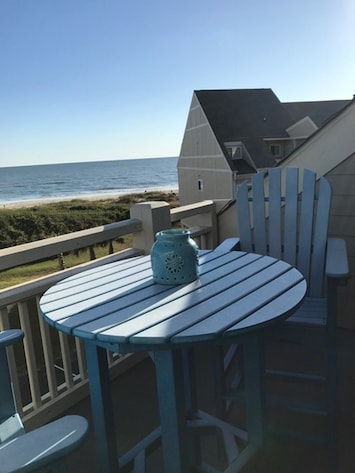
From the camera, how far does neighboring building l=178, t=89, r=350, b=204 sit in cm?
1666

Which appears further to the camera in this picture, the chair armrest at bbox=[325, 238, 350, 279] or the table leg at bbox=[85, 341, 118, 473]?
the chair armrest at bbox=[325, 238, 350, 279]

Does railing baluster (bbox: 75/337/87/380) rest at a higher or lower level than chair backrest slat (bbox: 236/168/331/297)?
lower

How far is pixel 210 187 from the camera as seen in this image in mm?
18094

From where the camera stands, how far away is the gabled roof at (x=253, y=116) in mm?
16781

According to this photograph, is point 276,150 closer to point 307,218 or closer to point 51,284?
point 307,218

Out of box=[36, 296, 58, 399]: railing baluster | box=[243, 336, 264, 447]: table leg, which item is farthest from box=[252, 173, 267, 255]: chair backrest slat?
box=[36, 296, 58, 399]: railing baluster

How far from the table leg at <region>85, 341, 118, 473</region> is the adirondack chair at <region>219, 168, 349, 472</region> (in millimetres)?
575

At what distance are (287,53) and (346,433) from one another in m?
11.0

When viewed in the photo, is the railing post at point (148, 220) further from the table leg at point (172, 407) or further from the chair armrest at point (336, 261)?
the table leg at point (172, 407)

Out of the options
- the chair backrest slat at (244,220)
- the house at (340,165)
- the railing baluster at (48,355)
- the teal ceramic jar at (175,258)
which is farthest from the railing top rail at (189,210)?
the teal ceramic jar at (175,258)

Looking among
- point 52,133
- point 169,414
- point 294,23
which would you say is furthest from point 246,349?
point 52,133

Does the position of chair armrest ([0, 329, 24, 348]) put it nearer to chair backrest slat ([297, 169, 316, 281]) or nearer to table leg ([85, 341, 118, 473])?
table leg ([85, 341, 118, 473])

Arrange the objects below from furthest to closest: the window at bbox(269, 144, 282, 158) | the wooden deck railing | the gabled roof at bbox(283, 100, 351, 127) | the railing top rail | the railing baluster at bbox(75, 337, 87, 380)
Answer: the gabled roof at bbox(283, 100, 351, 127) < the window at bbox(269, 144, 282, 158) < the railing top rail < the railing baluster at bbox(75, 337, 87, 380) < the wooden deck railing

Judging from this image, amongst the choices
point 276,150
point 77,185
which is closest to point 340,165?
point 276,150
